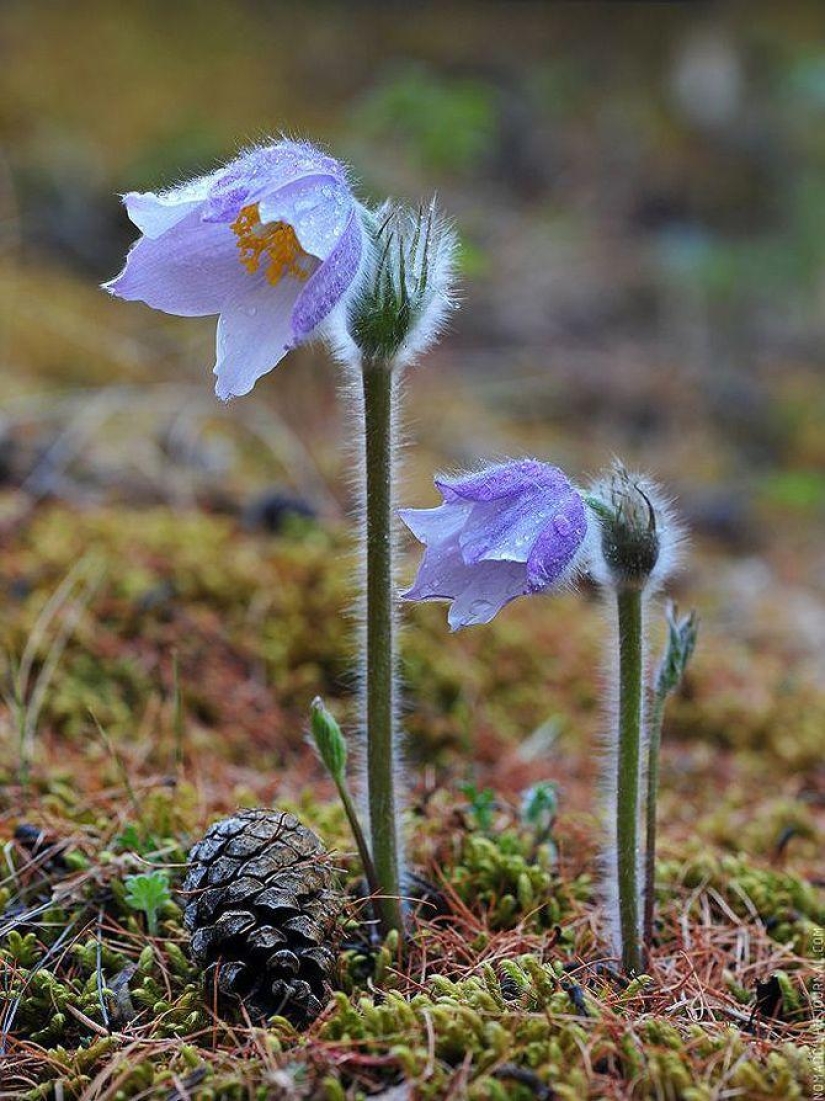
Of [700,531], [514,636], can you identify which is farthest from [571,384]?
[514,636]

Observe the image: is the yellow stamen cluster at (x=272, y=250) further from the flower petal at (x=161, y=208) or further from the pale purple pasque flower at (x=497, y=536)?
the pale purple pasque flower at (x=497, y=536)

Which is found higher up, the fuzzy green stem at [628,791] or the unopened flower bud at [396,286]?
the unopened flower bud at [396,286]

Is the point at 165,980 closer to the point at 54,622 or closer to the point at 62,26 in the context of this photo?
the point at 54,622

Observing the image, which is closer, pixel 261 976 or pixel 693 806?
pixel 261 976

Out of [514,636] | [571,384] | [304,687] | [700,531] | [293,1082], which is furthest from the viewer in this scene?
[571,384]

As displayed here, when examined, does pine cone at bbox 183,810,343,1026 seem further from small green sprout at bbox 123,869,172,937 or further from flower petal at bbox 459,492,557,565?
flower petal at bbox 459,492,557,565

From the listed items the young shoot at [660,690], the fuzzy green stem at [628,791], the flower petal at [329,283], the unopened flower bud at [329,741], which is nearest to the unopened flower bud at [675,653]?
the young shoot at [660,690]

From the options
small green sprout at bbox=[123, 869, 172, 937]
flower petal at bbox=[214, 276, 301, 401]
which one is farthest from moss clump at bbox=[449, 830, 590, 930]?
flower petal at bbox=[214, 276, 301, 401]
